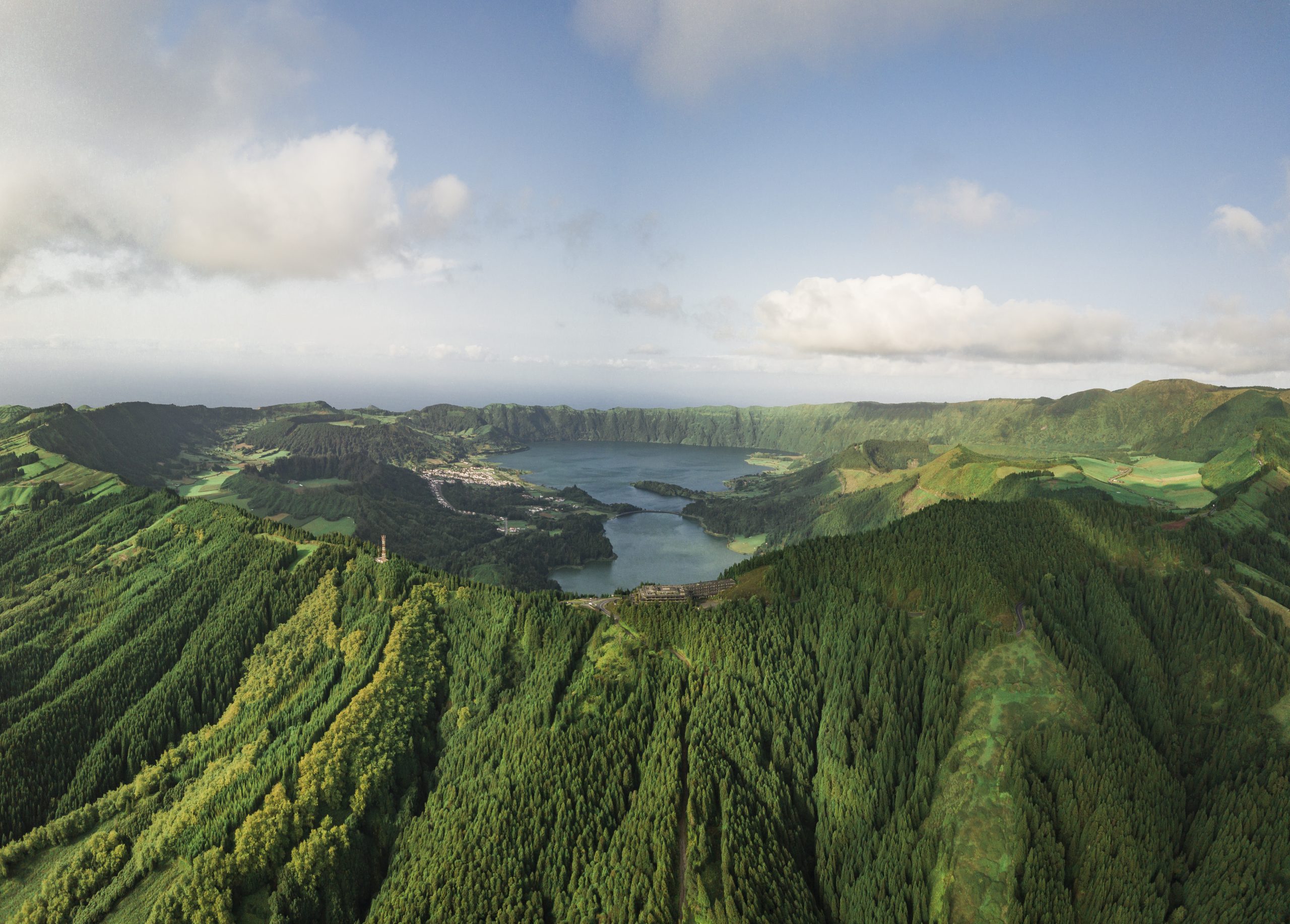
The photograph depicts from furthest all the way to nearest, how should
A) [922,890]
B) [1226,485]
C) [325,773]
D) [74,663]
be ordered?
[1226,485], [74,663], [325,773], [922,890]

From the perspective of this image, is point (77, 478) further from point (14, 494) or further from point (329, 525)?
point (329, 525)

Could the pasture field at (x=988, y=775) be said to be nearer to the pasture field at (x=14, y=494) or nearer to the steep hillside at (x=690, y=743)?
the steep hillside at (x=690, y=743)

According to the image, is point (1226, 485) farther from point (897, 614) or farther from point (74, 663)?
point (74, 663)

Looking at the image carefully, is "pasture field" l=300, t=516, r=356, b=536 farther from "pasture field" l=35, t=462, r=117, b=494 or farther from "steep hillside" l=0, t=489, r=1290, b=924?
"steep hillside" l=0, t=489, r=1290, b=924

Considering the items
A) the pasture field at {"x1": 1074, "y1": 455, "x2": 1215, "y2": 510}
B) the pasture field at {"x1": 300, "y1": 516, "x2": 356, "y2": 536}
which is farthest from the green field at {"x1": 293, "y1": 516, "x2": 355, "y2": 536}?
the pasture field at {"x1": 1074, "y1": 455, "x2": 1215, "y2": 510}

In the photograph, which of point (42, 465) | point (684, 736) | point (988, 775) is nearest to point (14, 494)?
point (42, 465)

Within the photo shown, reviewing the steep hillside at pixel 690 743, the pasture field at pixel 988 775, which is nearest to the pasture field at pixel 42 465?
the steep hillside at pixel 690 743

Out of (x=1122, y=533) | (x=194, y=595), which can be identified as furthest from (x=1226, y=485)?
(x=194, y=595)
